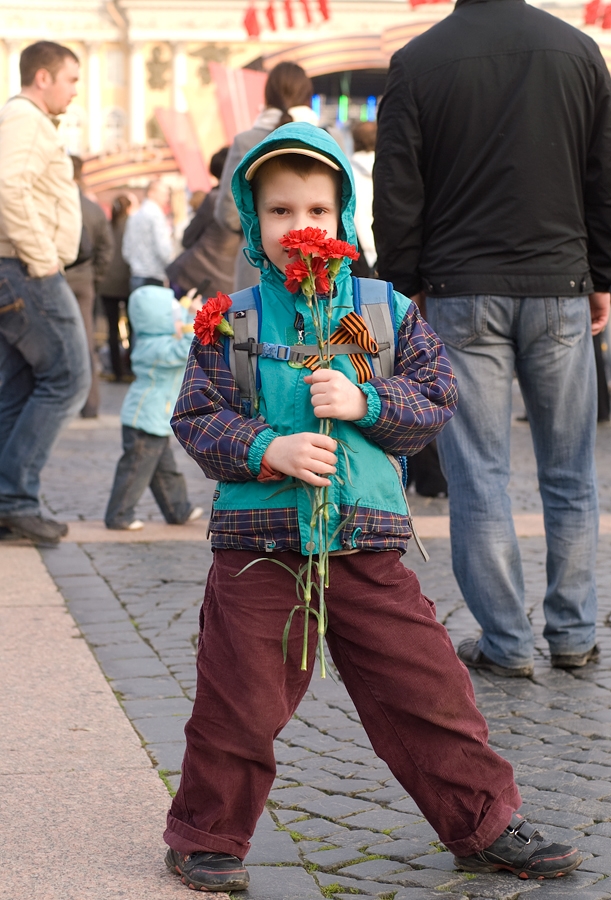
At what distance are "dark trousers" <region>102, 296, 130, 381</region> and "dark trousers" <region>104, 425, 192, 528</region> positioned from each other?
8259 millimetres

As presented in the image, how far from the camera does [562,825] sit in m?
2.84

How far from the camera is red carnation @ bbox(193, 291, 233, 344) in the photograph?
250 cm

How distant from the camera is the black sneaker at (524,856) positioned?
2.56m

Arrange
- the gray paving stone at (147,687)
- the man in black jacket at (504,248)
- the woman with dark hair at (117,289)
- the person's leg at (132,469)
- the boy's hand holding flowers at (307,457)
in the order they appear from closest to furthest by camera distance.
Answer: the boy's hand holding flowers at (307,457) < the gray paving stone at (147,687) < the man in black jacket at (504,248) < the person's leg at (132,469) < the woman with dark hair at (117,289)

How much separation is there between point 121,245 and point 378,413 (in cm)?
1241

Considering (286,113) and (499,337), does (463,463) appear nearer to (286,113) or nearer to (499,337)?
(499,337)

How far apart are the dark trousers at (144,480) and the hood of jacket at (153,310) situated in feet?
1.59

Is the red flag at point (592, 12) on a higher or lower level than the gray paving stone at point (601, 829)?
higher

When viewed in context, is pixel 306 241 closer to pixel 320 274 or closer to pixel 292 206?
pixel 320 274

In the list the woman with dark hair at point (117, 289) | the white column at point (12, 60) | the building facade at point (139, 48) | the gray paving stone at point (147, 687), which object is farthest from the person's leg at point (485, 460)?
the white column at point (12, 60)

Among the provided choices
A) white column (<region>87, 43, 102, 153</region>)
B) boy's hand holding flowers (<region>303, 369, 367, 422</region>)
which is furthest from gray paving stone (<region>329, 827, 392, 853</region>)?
white column (<region>87, 43, 102, 153</region>)

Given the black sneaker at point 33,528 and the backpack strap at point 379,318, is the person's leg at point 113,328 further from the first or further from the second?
the backpack strap at point 379,318

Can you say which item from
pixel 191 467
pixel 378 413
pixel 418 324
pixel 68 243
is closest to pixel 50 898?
pixel 378 413

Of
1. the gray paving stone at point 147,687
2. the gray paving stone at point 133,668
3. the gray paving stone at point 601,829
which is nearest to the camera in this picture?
the gray paving stone at point 601,829
